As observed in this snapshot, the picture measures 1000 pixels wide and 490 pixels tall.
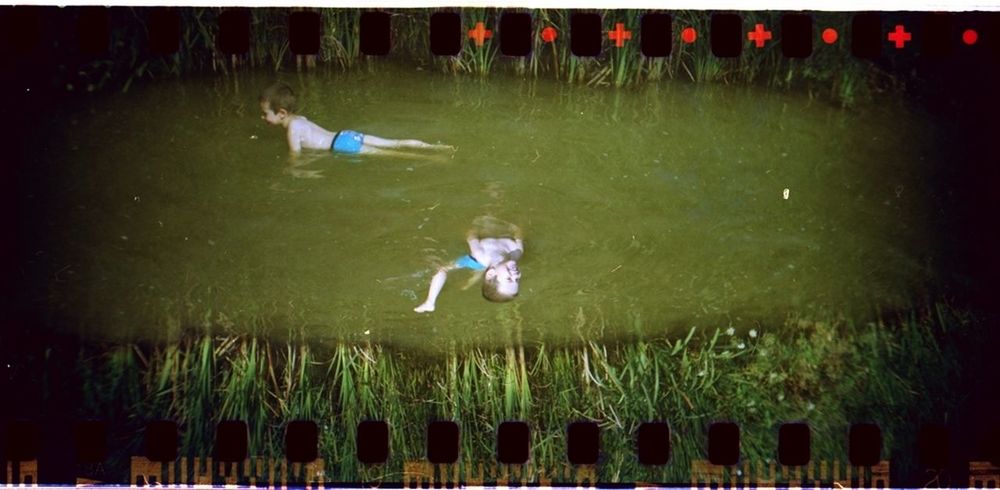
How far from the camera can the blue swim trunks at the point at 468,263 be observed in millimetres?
5000

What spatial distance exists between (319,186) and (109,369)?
1.25 meters

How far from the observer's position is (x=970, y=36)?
4.98 m

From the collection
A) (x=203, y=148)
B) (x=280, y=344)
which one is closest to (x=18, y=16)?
(x=203, y=148)

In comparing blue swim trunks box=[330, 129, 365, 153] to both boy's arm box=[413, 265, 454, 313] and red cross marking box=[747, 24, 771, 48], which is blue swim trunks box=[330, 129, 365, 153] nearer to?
boy's arm box=[413, 265, 454, 313]

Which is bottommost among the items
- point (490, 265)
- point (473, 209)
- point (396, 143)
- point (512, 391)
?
point (512, 391)

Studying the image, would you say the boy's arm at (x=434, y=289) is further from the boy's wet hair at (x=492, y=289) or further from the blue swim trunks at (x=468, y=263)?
the boy's wet hair at (x=492, y=289)

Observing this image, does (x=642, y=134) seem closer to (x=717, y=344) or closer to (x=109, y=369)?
(x=717, y=344)

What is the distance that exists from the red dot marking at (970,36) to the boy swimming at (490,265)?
2188mm

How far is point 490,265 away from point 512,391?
58cm

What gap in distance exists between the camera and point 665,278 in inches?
199

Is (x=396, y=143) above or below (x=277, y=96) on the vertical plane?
below

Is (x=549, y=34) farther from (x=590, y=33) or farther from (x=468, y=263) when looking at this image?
(x=468, y=263)

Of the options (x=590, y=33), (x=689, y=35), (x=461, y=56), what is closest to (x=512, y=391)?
(x=461, y=56)

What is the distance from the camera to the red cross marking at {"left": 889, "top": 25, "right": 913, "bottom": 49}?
498cm
